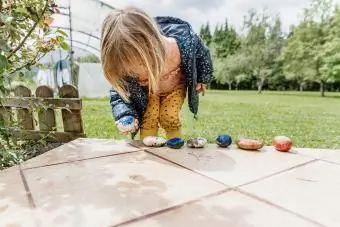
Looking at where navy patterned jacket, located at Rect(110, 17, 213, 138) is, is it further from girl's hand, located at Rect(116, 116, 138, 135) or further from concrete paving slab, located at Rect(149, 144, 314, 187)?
concrete paving slab, located at Rect(149, 144, 314, 187)

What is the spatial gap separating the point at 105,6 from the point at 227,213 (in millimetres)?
8808

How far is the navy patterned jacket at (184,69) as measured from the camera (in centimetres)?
176

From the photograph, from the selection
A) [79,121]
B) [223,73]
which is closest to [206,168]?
[79,121]

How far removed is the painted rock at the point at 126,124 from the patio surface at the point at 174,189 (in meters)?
0.22

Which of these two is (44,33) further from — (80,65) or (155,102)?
(80,65)

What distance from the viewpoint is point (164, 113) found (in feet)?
6.77

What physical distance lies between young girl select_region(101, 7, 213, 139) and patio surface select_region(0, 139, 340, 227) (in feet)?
1.34

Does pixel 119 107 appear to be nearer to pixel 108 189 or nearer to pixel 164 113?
pixel 164 113

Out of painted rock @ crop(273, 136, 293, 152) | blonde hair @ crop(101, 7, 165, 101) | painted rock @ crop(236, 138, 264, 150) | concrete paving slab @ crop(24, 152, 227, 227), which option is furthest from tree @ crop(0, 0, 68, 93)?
painted rock @ crop(273, 136, 293, 152)

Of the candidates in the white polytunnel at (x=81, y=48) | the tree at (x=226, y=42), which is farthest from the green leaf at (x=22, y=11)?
the tree at (x=226, y=42)

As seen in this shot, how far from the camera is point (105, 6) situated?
873 cm

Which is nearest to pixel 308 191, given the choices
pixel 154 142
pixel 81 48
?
pixel 154 142

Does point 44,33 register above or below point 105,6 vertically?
below

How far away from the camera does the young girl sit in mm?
1411
